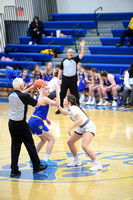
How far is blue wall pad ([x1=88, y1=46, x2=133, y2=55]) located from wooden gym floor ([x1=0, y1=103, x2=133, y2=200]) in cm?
724

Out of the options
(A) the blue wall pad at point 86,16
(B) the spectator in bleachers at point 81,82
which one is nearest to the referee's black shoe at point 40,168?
(B) the spectator in bleachers at point 81,82

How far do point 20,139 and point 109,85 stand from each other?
24.1 feet

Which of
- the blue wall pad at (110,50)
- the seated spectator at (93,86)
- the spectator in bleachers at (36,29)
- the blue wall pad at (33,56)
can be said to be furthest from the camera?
the spectator in bleachers at (36,29)

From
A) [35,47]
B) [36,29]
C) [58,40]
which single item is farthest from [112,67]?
[36,29]

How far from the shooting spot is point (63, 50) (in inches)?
659

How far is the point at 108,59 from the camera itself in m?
14.9

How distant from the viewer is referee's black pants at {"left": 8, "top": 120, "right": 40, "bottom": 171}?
5.20 metres

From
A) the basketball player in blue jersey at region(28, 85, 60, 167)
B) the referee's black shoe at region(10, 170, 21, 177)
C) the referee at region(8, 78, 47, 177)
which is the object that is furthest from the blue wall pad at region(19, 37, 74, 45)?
the referee's black shoe at region(10, 170, 21, 177)

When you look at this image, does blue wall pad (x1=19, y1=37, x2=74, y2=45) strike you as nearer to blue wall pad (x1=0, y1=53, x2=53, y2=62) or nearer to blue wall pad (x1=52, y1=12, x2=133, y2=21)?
blue wall pad (x1=0, y1=53, x2=53, y2=62)

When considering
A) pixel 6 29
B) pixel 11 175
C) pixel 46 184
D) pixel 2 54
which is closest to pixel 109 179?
pixel 46 184

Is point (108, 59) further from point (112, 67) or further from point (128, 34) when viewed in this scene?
point (128, 34)

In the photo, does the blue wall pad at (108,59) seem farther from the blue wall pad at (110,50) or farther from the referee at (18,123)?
the referee at (18,123)

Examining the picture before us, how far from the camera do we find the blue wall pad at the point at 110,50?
1471cm

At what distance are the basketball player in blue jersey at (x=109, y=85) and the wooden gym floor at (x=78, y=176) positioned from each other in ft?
13.3
